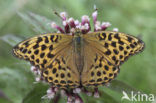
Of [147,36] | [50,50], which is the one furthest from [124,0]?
[50,50]


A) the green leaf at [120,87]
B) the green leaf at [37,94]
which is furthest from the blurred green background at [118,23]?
the green leaf at [120,87]

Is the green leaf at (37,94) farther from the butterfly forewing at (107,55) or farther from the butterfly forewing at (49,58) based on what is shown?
the butterfly forewing at (107,55)

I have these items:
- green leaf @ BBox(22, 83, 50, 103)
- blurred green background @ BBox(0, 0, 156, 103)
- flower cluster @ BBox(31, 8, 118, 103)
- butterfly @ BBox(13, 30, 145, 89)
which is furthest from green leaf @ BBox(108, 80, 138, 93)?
blurred green background @ BBox(0, 0, 156, 103)

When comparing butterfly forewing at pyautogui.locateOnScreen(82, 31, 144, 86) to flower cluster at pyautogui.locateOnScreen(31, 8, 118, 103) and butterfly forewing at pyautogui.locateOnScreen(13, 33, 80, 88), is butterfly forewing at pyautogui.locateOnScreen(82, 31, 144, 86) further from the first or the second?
flower cluster at pyautogui.locateOnScreen(31, 8, 118, 103)

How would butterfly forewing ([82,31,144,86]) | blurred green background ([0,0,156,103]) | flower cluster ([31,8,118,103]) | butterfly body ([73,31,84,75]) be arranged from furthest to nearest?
blurred green background ([0,0,156,103]), flower cluster ([31,8,118,103]), butterfly body ([73,31,84,75]), butterfly forewing ([82,31,144,86])

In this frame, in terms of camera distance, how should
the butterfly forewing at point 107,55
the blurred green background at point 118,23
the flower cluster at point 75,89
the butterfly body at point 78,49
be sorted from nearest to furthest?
the butterfly forewing at point 107,55 < the butterfly body at point 78,49 < the flower cluster at point 75,89 < the blurred green background at point 118,23

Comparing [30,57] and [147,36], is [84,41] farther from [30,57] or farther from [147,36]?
[147,36]
